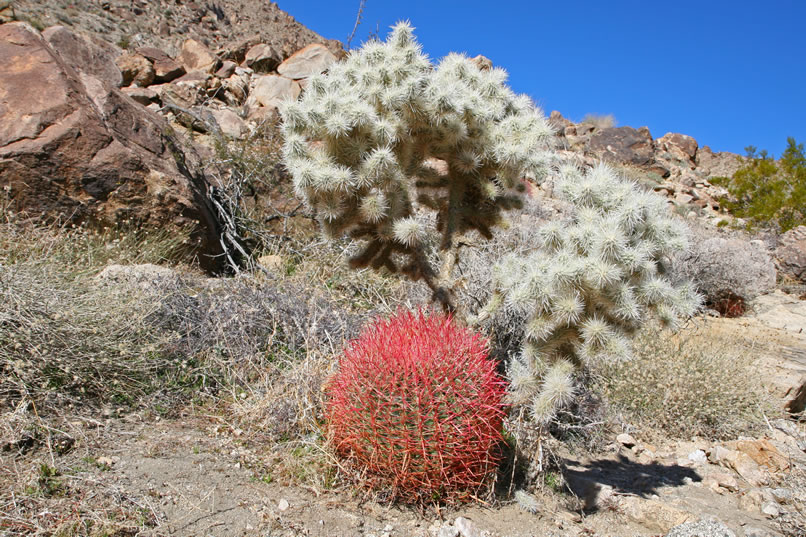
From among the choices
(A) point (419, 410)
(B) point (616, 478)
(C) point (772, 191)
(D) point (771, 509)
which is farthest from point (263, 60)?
(C) point (772, 191)

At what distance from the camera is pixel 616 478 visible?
391cm

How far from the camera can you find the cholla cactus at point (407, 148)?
3.34 meters

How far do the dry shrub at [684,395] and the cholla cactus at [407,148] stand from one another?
2150 mm

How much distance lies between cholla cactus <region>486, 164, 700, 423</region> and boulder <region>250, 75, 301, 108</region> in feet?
32.0

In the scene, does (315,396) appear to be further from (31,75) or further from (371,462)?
(31,75)

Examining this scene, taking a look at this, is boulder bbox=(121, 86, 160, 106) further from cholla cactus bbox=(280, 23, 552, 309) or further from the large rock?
cholla cactus bbox=(280, 23, 552, 309)

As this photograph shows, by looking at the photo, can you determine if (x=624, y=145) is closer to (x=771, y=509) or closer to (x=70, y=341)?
(x=771, y=509)

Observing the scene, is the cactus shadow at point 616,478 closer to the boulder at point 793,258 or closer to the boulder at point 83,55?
the boulder at point 83,55

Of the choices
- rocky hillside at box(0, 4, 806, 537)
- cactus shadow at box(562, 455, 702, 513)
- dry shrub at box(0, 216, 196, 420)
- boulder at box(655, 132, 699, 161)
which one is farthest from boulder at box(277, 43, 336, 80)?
boulder at box(655, 132, 699, 161)

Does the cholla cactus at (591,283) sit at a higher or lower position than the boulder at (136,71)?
lower

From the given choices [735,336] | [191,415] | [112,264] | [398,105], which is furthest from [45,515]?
[735,336]

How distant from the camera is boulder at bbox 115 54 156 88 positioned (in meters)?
11.9

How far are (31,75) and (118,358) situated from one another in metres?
4.11

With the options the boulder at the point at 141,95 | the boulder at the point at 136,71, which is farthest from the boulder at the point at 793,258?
the boulder at the point at 136,71
